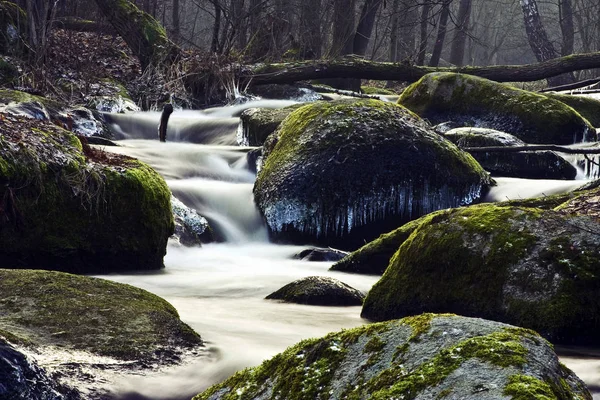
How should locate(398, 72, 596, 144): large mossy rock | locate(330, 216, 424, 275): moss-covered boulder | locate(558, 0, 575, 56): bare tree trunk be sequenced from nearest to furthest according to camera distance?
locate(330, 216, 424, 275): moss-covered boulder, locate(398, 72, 596, 144): large mossy rock, locate(558, 0, 575, 56): bare tree trunk

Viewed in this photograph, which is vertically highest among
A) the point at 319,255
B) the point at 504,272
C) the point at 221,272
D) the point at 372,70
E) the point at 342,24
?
the point at 342,24

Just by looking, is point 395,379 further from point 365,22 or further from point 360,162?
point 365,22

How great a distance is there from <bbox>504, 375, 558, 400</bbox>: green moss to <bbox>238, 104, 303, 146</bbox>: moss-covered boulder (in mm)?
10743

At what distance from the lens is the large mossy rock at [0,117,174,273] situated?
6664mm

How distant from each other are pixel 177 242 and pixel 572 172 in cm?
586

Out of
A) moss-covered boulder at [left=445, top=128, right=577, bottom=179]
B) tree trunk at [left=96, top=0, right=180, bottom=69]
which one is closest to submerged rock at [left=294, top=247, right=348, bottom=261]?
moss-covered boulder at [left=445, top=128, right=577, bottom=179]

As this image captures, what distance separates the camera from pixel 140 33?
1680 cm

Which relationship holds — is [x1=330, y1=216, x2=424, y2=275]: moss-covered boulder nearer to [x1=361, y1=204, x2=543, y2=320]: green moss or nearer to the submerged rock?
the submerged rock

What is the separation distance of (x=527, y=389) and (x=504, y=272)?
279cm

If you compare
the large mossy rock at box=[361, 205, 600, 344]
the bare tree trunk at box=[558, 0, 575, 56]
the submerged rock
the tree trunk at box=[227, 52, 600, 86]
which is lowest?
the submerged rock

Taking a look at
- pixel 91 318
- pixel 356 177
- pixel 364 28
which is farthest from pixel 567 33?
pixel 91 318

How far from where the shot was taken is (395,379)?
7.59 ft

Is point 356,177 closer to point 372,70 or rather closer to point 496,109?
point 496,109

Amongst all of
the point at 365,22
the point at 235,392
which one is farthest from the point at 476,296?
the point at 365,22
